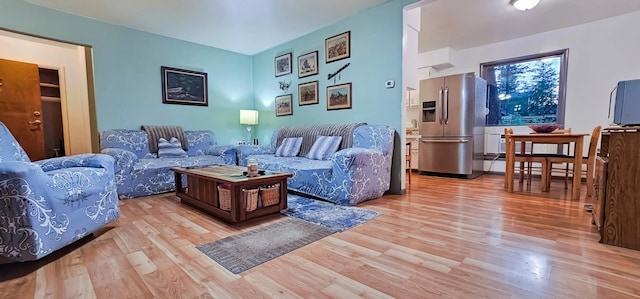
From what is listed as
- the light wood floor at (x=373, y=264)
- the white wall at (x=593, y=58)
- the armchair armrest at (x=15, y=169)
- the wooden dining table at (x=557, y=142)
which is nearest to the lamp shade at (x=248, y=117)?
the light wood floor at (x=373, y=264)

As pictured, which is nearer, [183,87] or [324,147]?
[324,147]

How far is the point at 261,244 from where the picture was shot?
1876 millimetres

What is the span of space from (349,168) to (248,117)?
3060 mm

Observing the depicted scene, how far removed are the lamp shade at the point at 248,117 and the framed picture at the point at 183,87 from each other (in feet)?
2.18

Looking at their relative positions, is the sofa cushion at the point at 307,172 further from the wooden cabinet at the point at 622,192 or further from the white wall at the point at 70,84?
the white wall at the point at 70,84

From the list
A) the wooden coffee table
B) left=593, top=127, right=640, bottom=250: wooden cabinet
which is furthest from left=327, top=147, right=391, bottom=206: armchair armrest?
left=593, top=127, right=640, bottom=250: wooden cabinet

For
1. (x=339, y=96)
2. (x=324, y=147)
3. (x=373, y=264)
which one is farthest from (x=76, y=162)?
(x=339, y=96)

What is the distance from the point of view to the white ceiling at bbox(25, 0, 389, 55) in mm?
3295

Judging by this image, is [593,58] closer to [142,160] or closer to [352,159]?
[352,159]

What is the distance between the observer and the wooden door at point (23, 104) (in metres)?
4.01

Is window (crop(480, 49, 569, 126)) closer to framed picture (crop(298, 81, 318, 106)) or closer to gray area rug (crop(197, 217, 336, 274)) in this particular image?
framed picture (crop(298, 81, 318, 106))

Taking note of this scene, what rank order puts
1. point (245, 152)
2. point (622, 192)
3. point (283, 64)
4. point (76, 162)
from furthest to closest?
point (283, 64), point (245, 152), point (76, 162), point (622, 192)

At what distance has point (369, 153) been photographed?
9.61 feet

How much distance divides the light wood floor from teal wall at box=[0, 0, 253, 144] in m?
2.40
